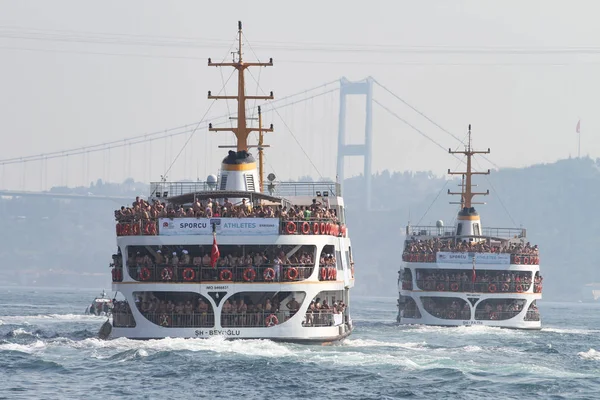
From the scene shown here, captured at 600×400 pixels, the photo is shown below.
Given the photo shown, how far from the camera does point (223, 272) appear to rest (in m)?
50.6

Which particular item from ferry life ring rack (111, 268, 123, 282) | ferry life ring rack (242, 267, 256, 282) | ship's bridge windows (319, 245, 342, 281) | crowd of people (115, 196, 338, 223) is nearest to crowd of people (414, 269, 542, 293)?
ship's bridge windows (319, 245, 342, 281)

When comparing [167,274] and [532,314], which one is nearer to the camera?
[167,274]

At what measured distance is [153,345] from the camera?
50.0 m

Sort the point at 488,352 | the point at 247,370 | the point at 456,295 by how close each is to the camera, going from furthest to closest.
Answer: the point at 456,295, the point at 488,352, the point at 247,370

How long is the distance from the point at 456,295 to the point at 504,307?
350 cm

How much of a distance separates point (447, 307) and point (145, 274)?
3684 cm

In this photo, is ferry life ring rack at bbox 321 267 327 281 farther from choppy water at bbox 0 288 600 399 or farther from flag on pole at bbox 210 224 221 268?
flag on pole at bbox 210 224 221 268

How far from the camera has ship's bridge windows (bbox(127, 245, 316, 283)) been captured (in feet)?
166

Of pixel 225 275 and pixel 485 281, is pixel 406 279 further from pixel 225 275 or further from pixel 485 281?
pixel 225 275

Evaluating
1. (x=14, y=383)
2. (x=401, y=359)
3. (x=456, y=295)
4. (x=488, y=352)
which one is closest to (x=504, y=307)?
(x=456, y=295)

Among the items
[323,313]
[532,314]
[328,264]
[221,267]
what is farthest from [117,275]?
[532,314]

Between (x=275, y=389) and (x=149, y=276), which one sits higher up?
(x=149, y=276)

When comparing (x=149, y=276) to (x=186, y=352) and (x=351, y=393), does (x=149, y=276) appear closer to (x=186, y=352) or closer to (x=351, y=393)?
(x=186, y=352)

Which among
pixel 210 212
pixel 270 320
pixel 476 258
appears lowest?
pixel 270 320
